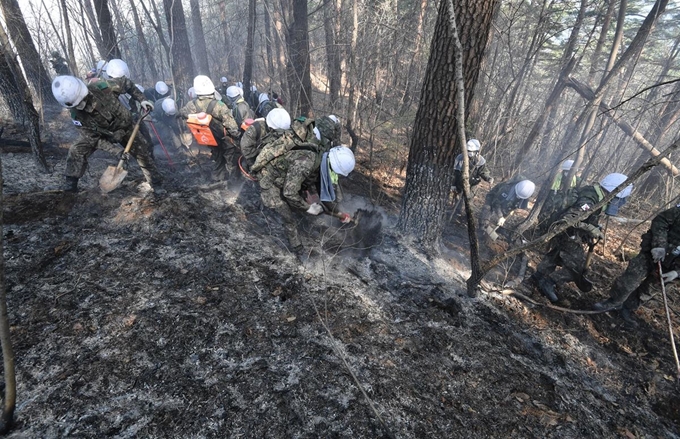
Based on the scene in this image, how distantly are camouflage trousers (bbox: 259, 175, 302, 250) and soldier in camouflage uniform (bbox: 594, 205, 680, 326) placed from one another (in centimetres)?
441

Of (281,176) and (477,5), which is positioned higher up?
(477,5)

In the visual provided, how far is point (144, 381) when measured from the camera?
2473 millimetres

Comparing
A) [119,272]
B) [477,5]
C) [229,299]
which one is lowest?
[229,299]

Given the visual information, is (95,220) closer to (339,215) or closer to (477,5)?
(339,215)

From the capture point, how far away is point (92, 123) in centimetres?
469

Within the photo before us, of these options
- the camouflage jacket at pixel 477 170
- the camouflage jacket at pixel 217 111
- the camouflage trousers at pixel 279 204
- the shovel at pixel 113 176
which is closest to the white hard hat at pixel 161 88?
the camouflage jacket at pixel 217 111

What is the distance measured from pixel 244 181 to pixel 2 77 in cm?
448

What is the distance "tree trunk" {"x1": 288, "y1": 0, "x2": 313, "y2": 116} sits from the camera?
727cm

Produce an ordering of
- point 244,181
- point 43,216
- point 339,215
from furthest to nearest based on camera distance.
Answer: point 244,181
point 339,215
point 43,216

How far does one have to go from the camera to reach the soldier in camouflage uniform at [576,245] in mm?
4234

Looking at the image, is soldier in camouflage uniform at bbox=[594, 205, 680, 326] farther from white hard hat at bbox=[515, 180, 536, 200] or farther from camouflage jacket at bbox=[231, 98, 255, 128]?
camouflage jacket at bbox=[231, 98, 255, 128]

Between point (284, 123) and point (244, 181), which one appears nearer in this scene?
point (284, 123)

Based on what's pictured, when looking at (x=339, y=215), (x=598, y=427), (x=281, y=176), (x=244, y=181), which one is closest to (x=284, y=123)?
(x=281, y=176)

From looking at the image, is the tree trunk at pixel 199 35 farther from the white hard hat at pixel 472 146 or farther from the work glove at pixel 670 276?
the work glove at pixel 670 276
